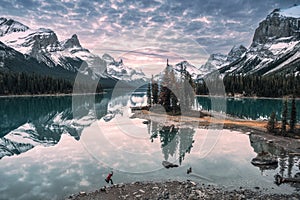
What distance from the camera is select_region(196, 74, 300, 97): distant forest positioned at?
543 ft

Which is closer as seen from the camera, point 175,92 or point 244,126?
point 244,126

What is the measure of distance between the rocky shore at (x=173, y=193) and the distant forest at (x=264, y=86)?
148216 mm

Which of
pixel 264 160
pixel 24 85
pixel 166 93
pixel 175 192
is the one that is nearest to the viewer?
pixel 175 192

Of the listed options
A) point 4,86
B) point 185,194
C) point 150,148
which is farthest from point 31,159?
point 4,86

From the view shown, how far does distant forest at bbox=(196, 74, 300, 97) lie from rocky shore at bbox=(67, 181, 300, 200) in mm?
148216

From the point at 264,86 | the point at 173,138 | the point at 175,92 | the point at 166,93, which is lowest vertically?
the point at 173,138

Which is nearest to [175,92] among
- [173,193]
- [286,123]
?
[286,123]

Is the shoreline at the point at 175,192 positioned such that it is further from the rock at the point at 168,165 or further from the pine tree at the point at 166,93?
the pine tree at the point at 166,93

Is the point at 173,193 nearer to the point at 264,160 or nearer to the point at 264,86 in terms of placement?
the point at 264,160

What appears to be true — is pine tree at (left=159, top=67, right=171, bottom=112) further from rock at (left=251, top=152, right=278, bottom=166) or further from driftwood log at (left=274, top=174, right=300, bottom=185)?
driftwood log at (left=274, top=174, right=300, bottom=185)

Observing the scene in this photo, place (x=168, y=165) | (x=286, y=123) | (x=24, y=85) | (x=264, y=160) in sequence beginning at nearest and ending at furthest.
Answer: (x=168, y=165) → (x=264, y=160) → (x=286, y=123) → (x=24, y=85)

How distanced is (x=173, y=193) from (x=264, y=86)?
543 feet

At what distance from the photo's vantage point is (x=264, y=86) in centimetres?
17562

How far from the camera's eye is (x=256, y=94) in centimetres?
17888
